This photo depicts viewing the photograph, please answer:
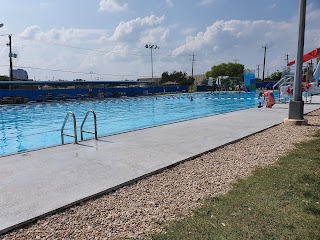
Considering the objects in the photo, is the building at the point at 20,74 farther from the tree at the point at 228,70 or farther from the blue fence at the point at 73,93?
the tree at the point at 228,70

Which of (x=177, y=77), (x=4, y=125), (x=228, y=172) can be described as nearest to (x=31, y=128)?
(x=4, y=125)

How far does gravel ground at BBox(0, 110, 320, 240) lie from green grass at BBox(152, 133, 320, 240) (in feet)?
0.82

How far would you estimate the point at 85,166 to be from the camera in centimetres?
567

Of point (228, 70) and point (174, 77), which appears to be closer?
point (174, 77)

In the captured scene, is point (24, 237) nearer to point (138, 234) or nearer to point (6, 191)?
point (138, 234)

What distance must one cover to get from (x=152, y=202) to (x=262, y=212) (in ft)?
4.79

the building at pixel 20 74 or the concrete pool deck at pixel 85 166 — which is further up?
the building at pixel 20 74

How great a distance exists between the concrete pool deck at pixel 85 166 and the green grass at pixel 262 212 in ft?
5.35

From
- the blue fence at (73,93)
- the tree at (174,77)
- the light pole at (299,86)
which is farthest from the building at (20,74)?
the light pole at (299,86)

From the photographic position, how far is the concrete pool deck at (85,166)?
13.1 ft

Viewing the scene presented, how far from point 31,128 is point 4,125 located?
226 centimetres

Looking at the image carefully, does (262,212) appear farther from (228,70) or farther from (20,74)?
(228,70)

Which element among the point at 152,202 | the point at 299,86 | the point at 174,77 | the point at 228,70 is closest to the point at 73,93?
the point at 299,86

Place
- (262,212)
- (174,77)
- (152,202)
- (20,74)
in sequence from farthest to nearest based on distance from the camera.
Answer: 1. (174,77)
2. (20,74)
3. (152,202)
4. (262,212)
